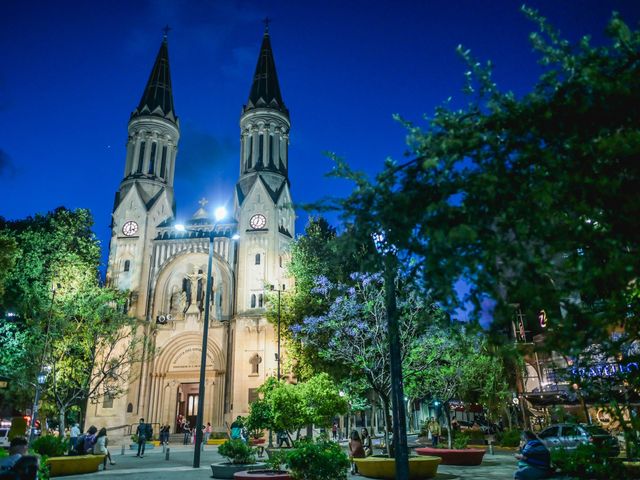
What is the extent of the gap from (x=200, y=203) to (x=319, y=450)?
36.3 metres

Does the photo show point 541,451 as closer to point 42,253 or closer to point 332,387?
point 332,387

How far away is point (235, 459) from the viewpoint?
14.4m

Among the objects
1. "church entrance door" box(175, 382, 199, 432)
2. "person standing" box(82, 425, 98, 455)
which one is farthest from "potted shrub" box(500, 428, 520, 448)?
"church entrance door" box(175, 382, 199, 432)

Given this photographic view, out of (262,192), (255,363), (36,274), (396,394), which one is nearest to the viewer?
(396,394)

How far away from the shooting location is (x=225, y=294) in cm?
3934

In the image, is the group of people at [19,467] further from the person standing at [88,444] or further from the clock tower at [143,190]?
the clock tower at [143,190]

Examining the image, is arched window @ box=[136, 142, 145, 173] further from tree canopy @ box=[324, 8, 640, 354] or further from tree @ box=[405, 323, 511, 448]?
tree canopy @ box=[324, 8, 640, 354]

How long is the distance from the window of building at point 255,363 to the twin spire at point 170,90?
23030mm

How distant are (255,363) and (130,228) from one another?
50.5 feet

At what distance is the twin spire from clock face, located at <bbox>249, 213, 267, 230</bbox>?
11.8 meters

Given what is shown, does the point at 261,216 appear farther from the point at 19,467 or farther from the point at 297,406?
the point at 19,467

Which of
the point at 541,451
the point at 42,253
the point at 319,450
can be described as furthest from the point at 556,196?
the point at 42,253

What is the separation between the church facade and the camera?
36.3 meters

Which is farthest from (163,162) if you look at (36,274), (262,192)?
(36,274)
